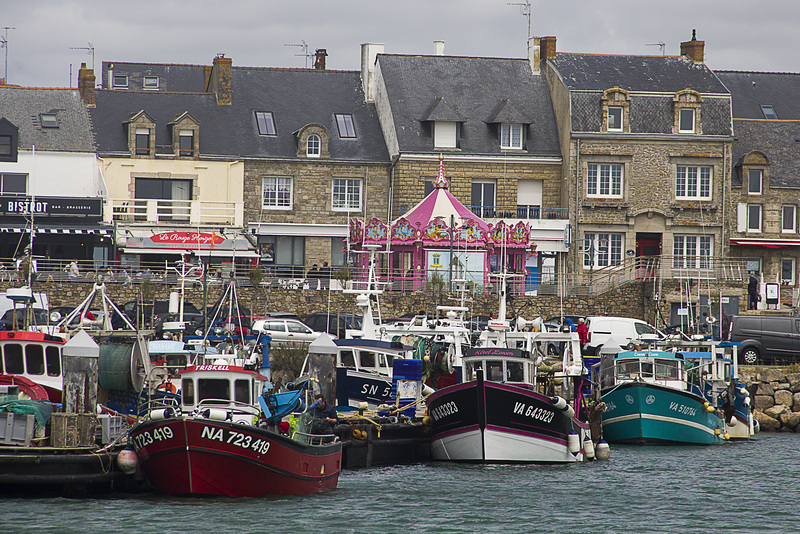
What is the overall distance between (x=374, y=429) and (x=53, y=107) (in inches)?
1272

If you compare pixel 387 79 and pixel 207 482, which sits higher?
pixel 387 79

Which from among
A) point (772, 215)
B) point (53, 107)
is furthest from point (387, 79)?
point (772, 215)

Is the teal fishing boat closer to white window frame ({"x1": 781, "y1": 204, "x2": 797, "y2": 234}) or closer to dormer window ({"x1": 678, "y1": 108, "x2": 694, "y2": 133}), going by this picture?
dormer window ({"x1": 678, "y1": 108, "x2": 694, "y2": 133})

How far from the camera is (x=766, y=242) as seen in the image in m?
53.9

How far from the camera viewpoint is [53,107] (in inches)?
2121

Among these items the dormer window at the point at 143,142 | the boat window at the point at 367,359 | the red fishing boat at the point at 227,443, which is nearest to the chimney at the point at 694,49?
the dormer window at the point at 143,142

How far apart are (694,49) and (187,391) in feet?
134

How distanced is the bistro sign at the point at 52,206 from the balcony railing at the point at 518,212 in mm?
15689

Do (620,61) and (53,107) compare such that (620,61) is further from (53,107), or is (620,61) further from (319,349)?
(319,349)

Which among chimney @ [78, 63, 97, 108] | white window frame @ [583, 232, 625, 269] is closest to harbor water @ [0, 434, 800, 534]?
white window frame @ [583, 232, 625, 269]

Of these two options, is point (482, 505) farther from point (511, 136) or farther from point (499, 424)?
point (511, 136)

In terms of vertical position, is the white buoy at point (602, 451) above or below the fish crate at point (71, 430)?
below

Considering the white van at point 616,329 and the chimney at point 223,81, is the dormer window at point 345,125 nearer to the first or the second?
the chimney at point 223,81

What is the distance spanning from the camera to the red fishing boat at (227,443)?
20.9 meters
